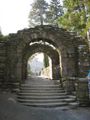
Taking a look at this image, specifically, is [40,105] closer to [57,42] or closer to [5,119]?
[5,119]

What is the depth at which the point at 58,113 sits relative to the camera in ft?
31.9

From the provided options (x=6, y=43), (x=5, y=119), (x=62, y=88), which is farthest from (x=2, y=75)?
(x=5, y=119)

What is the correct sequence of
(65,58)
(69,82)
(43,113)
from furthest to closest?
(65,58)
(69,82)
(43,113)

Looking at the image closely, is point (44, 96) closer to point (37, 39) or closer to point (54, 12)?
point (37, 39)

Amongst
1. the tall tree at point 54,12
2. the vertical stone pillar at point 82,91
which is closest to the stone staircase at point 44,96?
the vertical stone pillar at point 82,91

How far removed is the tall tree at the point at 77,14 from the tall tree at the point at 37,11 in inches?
773

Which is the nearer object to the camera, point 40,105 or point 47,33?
point 40,105

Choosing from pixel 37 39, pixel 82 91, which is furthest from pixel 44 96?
pixel 37 39

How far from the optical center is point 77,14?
10.9m

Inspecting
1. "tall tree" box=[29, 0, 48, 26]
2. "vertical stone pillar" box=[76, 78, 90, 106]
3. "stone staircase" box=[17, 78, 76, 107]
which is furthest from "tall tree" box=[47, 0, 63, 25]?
"vertical stone pillar" box=[76, 78, 90, 106]

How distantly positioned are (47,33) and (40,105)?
17.9 ft

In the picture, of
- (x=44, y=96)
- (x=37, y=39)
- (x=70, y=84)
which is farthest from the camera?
(x=37, y=39)

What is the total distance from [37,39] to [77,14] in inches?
186

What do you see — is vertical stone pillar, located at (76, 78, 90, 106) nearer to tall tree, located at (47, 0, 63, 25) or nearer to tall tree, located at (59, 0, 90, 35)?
tall tree, located at (59, 0, 90, 35)
